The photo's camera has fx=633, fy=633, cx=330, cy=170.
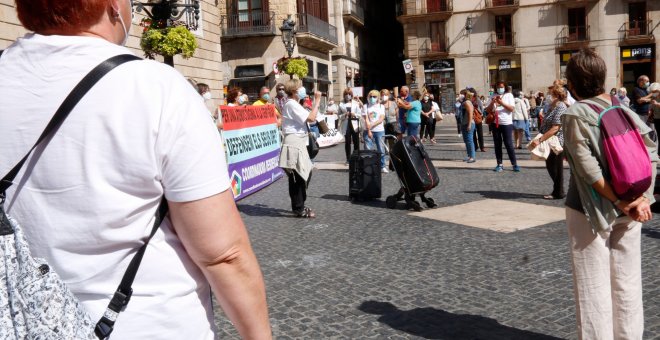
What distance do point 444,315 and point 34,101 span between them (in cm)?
346

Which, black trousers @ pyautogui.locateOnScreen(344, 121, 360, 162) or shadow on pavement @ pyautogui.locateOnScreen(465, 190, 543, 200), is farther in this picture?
black trousers @ pyautogui.locateOnScreen(344, 121, 360, 162)

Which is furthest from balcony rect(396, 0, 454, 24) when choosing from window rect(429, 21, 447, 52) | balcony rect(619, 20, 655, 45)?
balcony rect(619, 20, 655, 45)

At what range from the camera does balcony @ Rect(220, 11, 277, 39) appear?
32688 millimetres

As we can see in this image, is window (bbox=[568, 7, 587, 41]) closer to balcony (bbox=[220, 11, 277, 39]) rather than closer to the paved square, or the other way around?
balcony (bbox=[220, 11, 277, 39])

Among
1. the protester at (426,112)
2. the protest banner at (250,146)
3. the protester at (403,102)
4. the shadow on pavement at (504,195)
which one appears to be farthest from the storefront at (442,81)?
the shadow on pavement at (504,195)

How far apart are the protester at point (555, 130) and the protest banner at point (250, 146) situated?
14.4 ft

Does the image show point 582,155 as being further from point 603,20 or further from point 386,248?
point 603,20

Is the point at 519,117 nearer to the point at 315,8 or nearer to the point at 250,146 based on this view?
the point at 250,146

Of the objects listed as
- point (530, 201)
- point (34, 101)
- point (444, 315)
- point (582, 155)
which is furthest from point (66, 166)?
point (530, 201)

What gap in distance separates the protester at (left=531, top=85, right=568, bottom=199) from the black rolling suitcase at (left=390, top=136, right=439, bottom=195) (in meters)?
1.39

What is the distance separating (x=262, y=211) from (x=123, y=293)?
7805mm

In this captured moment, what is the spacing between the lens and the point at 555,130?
820 cm

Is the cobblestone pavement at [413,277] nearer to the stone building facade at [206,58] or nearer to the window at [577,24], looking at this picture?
the stone building facade at [206,58]

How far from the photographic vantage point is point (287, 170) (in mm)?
8141
